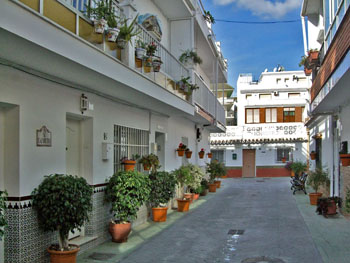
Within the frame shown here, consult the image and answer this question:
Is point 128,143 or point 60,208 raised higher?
point 128,143

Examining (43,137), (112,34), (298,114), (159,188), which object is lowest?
(159,188)

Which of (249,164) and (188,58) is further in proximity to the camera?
(249,164)

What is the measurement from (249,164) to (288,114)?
255 inches

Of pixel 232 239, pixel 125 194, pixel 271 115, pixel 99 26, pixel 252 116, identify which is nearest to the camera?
pixel 99 26

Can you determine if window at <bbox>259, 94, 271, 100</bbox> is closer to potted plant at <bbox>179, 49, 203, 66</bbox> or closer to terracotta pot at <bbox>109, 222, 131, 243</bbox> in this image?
potted plant at <bbox>179, 49, 203, 66</bbox>

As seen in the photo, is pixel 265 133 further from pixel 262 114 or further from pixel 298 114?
pixel 298 114

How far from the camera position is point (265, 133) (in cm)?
3403

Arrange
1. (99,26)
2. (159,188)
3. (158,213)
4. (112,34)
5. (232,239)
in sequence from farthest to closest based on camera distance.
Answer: (158,213) < (159,188) < (232,239) < (112,34) < (99,26)

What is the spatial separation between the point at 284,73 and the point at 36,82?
36509mm

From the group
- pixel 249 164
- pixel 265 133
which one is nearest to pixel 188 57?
pixel 265 133

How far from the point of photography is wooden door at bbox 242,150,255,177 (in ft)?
112

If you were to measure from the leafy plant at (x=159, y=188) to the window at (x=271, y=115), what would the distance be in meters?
27.1

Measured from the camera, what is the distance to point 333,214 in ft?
37.7

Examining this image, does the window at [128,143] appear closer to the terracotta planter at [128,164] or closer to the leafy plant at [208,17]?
the terracotta planter at [128,164]
